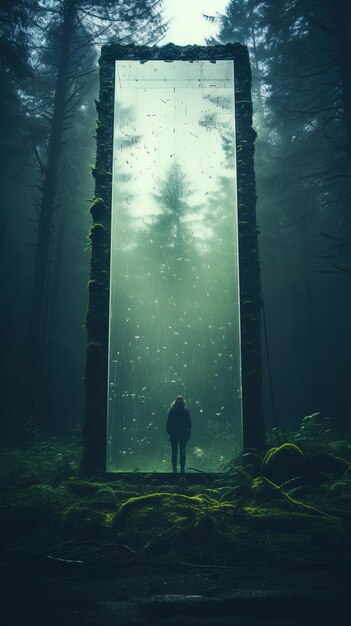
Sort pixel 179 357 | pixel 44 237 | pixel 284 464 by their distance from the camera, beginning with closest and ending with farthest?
pixel 284 464, pixel 179 357, pixel 44 237

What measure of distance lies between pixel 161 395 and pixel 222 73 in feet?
31.2

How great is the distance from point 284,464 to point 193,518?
216 cm

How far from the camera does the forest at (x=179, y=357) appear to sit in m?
3.03

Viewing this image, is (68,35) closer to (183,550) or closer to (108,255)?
(108,255)

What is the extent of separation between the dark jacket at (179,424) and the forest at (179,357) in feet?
3.23

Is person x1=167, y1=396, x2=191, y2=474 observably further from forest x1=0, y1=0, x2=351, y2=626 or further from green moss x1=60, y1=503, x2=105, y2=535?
green moss x1=60, y1=503, x2=105, y2=535

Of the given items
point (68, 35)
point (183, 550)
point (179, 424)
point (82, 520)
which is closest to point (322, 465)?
point (183, 550)

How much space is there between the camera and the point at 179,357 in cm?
1118

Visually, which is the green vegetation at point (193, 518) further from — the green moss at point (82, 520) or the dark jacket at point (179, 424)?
the dark jacket at point (179, 424)

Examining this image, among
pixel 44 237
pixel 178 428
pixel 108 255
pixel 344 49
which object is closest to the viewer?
pixel 108 255

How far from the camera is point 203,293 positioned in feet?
37.0

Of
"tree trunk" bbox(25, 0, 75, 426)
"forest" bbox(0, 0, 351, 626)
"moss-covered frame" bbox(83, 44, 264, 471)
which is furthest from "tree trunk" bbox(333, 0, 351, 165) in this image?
"tree trunk" bbox(25, 0, 75, 426)

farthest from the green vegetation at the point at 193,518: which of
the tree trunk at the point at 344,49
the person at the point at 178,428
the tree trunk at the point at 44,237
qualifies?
the tree trunk at the point at 344,49

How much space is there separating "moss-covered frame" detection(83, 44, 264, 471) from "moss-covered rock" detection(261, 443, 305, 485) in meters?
0.76
